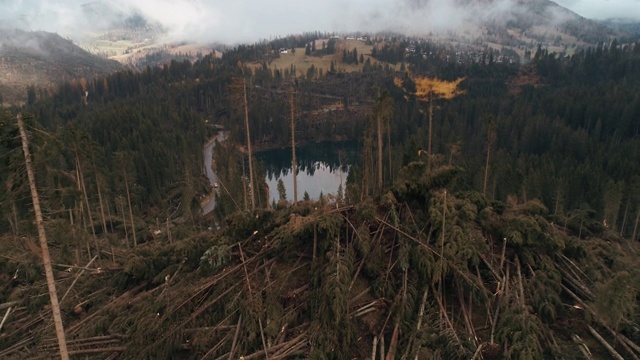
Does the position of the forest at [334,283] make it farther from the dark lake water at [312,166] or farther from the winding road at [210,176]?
the dark lake water at [312,166]

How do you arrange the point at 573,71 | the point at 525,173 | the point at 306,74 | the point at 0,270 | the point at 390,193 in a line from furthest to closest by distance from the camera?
the point at 306,74 < the point at 573,71 < the point at 525,173 < the point at 0,270 < the point at 390,193

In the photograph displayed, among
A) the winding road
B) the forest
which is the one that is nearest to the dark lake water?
the winding road

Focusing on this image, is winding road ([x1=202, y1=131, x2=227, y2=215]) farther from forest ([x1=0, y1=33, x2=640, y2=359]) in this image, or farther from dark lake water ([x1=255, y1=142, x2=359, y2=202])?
forest ([x1=0, y1=33, x2=640, y2=359])

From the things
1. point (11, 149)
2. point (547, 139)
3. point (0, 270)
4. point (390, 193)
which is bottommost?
point (547, 139)

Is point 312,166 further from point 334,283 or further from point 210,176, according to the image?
point 334,283

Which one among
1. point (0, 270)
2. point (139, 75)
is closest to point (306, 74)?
point (139, 75)

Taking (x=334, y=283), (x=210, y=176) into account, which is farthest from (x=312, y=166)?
(x=334, y=283)

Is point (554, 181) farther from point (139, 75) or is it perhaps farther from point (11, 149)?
point (139, 75)

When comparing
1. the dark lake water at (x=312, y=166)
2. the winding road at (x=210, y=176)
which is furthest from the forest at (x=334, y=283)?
the dark lake water at (x=312, y=166)
